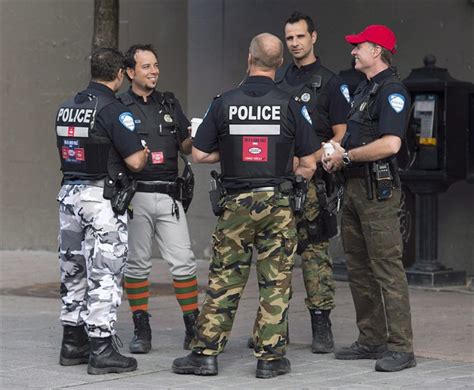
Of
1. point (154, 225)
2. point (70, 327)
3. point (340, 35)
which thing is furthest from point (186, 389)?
point (340, 35)

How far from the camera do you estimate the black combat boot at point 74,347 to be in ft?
24.9

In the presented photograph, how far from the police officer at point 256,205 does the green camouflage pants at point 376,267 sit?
51 centimetres

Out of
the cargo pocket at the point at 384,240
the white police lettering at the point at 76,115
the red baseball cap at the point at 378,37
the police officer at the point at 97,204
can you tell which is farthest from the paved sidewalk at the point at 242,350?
the red baseball cap at the point at 378,37

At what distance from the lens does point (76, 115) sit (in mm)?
7418

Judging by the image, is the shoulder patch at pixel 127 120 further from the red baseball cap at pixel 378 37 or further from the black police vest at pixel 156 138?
the red baseball cap at pixel 378 37

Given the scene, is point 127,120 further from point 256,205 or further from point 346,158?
point 346,158

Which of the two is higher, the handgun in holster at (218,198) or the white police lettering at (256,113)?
the white police lettering at (256,113)

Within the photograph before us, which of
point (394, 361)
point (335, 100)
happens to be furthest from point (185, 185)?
point (394, 361)

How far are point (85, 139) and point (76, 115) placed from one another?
17 cm

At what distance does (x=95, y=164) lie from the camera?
24.2 feet

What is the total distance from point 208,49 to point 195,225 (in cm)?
191

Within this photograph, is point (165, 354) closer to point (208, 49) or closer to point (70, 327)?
point (70, 327)

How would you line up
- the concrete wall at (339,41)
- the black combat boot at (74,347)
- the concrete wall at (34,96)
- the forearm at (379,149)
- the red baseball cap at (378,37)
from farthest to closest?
the concrete wall at (34,96), the concrete wall at (339,41), the black combat boot at (74,347), the red baseball cap at (378,37), the forearm at (379,149)

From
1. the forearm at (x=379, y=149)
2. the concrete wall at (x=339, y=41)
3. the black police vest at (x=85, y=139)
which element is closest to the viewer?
the forearm at (x=379, y=149)
